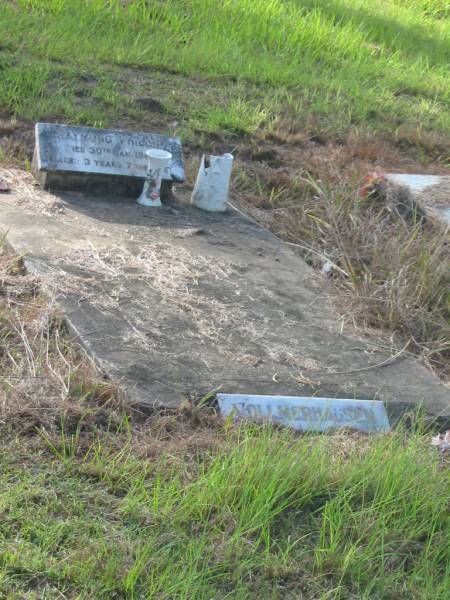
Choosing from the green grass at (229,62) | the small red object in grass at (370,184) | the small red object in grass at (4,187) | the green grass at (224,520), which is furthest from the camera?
the green grass at (229,62)

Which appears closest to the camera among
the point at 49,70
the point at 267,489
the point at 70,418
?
the point at 267,489

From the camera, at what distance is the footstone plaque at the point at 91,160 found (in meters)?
5.59

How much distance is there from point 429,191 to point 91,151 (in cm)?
203

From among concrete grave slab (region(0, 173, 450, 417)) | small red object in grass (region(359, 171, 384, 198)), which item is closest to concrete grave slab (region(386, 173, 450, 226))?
small red object in grass (region(359, 171, 384, 198))

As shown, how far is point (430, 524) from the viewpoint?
328 centimetres

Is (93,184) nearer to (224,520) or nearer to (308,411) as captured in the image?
(308,411)

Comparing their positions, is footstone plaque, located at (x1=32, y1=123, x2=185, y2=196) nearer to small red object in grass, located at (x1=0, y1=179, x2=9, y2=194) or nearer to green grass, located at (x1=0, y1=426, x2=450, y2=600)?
small red object in grass, located at (x1=0, y1=179, x2=9, y2=194)

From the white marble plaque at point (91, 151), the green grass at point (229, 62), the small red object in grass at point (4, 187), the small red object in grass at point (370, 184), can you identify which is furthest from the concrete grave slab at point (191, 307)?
the green grass at point (229, 62)

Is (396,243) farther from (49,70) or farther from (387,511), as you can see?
(49,70)

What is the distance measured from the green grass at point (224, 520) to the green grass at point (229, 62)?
12.5ft

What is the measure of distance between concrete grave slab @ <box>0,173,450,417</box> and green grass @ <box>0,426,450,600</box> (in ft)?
1.61

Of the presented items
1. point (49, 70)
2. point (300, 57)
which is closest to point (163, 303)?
point (49, 70)

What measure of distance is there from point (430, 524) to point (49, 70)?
491cm

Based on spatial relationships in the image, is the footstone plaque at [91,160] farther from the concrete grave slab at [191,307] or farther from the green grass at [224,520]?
the green grass at [224,520]
